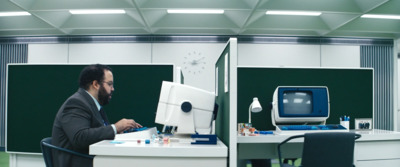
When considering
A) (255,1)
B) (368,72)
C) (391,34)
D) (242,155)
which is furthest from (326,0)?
(242,155)

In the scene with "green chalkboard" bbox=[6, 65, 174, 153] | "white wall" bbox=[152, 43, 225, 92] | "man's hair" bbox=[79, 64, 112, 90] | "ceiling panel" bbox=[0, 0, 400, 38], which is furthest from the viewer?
"white wall" bbox=[152, 43, 225, 92]

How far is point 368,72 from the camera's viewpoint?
2971mm

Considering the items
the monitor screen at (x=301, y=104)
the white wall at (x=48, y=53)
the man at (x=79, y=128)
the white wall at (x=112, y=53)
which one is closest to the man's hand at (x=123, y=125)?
the man at (x=79, y=128)

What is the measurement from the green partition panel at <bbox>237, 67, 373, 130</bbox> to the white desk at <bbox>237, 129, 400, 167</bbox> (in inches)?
15.3

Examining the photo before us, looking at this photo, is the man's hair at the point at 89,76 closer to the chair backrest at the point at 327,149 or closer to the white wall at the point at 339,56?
the chair backrest at the point at 327,149

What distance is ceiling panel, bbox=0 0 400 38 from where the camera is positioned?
410 cm

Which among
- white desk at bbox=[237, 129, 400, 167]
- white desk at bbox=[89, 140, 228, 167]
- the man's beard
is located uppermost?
the man's beard

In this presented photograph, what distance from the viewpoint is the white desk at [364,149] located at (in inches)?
87.4

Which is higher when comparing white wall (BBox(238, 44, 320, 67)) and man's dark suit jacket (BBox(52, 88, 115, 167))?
white wall (BBox(238, 44, 320, 67))

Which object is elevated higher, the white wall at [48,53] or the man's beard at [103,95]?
the white wall at [48,53]

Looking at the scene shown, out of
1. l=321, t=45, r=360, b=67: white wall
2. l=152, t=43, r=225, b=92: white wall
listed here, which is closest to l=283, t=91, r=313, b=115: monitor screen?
l=152, t=43, r=225, b=92: white wall

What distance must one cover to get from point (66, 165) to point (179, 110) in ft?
2.20

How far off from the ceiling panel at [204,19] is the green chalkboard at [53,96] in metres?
1.32

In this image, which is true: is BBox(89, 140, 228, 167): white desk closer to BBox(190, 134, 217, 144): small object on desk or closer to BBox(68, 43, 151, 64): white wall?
BBox(190, 134, 217, 144): small object on desk
